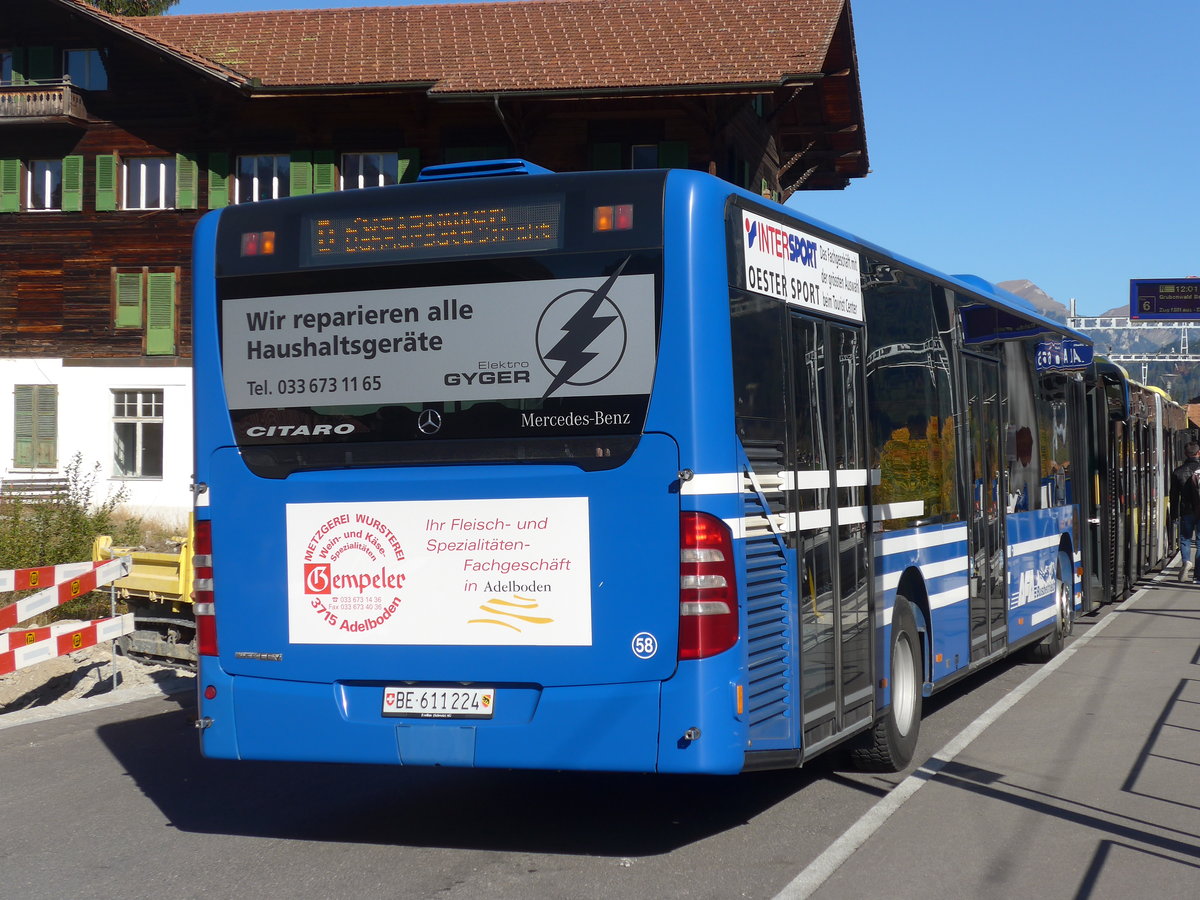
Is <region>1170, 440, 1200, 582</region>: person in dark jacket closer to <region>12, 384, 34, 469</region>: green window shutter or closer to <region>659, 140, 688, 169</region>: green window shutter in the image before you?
<region>659, 140, 688, 169</region>: green window shutter

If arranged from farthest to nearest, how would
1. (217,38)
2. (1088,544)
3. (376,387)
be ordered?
(217,38), (1088,544), (376,387)

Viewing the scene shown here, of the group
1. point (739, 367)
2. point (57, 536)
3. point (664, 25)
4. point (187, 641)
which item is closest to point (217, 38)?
point (664, 25)

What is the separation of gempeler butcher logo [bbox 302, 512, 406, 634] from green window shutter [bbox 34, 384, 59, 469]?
3239cm

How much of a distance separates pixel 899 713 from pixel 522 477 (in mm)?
3283

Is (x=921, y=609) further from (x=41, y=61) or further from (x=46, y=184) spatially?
(x=41, y=61)

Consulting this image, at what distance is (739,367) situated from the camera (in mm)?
6391

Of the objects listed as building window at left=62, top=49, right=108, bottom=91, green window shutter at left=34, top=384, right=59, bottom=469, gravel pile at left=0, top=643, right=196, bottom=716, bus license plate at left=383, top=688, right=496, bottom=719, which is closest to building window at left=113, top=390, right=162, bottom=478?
green window shutter at left=34, top=384, right=59, bottom=469

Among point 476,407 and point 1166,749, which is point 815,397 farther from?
point 1166,749

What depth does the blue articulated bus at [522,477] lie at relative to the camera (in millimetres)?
6203

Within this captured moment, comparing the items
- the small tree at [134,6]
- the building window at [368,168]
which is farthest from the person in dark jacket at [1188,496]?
the small tree at [134,6]

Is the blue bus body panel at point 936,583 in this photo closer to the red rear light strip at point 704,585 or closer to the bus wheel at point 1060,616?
the red rear light strip at point 704,585

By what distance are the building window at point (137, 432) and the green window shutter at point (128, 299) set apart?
1.71 meters

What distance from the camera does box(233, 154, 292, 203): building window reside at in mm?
36281

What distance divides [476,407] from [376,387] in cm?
50
